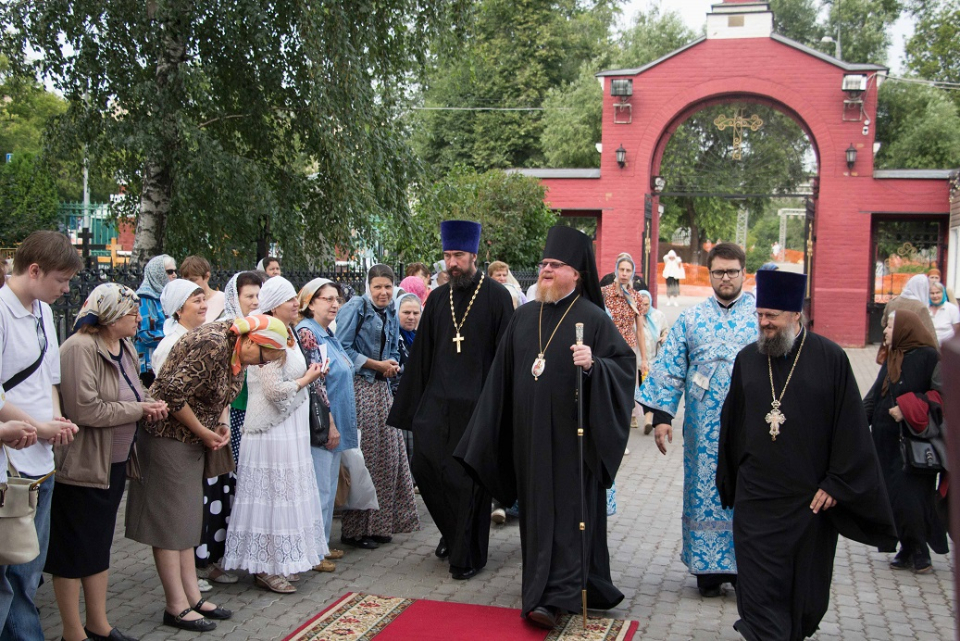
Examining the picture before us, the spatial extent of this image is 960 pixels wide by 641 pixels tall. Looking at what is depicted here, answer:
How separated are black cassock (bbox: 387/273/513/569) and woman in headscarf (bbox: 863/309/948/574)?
2.57 m

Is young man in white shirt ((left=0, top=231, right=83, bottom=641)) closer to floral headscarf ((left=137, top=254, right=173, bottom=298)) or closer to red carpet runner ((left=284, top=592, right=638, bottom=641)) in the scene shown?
red carpet runner ((left=284, top=592, right=638, bottom=641))

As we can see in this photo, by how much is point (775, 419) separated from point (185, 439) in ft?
9.75

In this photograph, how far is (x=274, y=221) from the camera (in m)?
11.6

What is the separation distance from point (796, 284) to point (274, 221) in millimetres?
7798

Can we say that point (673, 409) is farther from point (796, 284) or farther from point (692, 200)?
point (692, 200)

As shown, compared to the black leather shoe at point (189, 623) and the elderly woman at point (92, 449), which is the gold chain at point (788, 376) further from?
the black leather shoe at point (189, 623)

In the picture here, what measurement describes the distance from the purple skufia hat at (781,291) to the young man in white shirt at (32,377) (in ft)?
10.9

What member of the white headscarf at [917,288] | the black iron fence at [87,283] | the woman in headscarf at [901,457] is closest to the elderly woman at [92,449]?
the black iron fence at [87,283]

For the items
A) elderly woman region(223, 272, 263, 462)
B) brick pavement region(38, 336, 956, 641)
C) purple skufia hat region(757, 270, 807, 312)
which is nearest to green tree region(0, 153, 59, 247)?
brick pavement region(38, 336, 956, 641)

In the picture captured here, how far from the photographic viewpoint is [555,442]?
534cm

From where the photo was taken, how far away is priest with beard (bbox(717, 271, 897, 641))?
473cm

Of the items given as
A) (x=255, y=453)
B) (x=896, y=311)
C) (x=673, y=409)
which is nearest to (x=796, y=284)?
(x=673, y=409)

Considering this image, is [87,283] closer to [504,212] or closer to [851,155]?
[504,212]

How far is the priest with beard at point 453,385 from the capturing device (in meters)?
6.18
